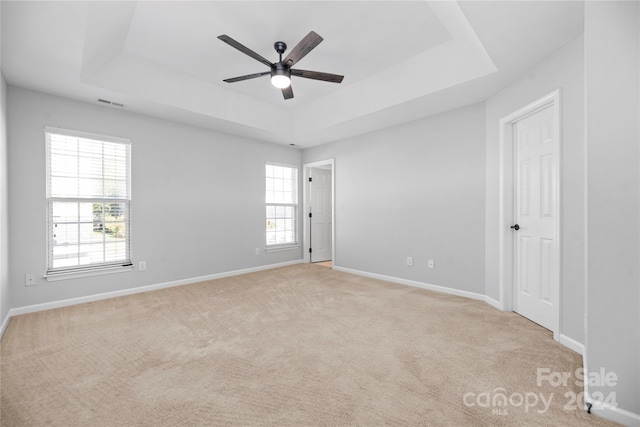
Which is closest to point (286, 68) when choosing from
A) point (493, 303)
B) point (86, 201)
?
point (86, 201)

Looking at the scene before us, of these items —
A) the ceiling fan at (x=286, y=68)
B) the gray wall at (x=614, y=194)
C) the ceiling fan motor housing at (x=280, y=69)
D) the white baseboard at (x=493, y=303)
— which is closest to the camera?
the gray wall at (x=614, y=194)

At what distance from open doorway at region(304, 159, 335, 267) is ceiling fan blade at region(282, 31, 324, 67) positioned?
3351 mm

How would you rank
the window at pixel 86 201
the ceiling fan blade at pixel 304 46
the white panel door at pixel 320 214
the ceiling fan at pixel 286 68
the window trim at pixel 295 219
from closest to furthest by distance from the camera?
the ceiling fan blade at pixel 304 46, the ceiling fan at pixel 286 68, the window at pixel 86 201, the window trim at pixel 295 219, the white panel door at pixel 320 214

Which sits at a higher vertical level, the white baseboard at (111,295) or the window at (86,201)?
the window at (86,201)

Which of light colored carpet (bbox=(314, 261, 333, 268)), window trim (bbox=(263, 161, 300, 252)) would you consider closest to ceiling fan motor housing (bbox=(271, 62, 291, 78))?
window trim (bbox=(263, 161, 300, 252))

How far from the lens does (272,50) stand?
3.21m

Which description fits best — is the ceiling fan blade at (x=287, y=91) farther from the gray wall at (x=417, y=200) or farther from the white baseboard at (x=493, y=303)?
the white baseboard at (x=493, y=303)

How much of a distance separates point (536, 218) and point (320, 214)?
4.33 metres

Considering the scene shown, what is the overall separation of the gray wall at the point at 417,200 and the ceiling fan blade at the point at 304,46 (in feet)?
7.90

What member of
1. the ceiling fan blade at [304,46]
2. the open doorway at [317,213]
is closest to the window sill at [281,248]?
the open doorway at [317,213]

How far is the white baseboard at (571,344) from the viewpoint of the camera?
2.29 m

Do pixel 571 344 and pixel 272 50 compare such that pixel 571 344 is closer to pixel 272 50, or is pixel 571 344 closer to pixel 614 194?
pixel 614 194

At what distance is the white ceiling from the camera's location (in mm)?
2232

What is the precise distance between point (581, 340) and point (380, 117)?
133 inches
